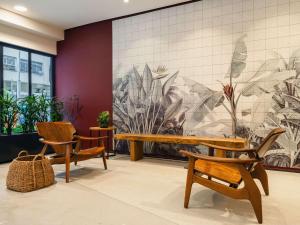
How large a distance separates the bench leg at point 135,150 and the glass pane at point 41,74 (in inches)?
110

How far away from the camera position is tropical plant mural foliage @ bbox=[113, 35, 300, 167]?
371 centimetres

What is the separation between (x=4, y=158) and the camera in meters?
4.29

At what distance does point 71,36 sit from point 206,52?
3.36 m

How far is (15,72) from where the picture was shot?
5.36m

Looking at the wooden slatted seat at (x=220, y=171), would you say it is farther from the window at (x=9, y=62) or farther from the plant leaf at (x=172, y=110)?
the window at (x=9, y=62)

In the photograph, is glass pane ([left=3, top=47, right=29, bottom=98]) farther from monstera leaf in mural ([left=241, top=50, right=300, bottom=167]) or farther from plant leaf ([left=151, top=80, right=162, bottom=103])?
monstera leaf in mural ([left=241, top=50, right=300, bottom=167])

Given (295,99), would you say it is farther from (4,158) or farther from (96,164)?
(4,158)

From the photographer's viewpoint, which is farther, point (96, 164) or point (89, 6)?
point (89, 6)

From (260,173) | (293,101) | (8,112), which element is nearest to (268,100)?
(293,101)

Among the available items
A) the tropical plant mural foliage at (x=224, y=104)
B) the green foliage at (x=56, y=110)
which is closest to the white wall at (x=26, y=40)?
the green foliage at (x=56, y=110)

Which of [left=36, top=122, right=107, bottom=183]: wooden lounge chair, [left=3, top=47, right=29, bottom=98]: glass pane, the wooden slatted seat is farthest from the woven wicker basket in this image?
[left=3, top=47, right=29, bottom=98]: glass pane

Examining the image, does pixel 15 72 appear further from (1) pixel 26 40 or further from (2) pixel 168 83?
(2) pixel 168 83

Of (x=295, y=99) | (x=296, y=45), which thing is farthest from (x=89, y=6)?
(x=295, y=99)

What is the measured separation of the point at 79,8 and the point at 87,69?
1.39 meters
